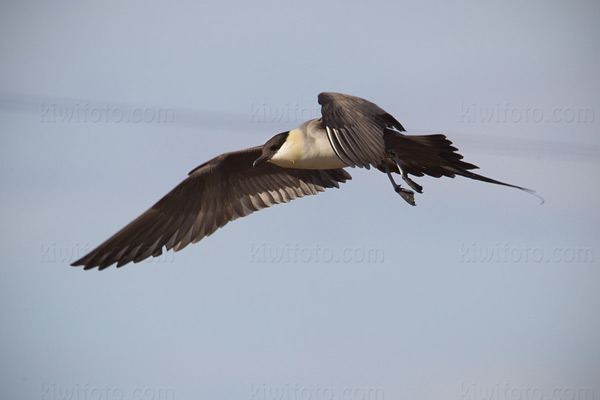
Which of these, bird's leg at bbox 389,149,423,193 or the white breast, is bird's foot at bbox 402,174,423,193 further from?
the white breast

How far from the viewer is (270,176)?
39.1ft

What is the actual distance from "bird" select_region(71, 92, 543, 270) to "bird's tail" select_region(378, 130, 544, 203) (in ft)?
0.04

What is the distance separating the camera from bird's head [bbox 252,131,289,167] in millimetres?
10617

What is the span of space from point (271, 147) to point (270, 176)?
47.6 inches

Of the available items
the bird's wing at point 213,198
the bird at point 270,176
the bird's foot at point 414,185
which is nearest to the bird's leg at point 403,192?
the bird at point 270,176

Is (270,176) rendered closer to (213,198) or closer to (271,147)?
(213,198)

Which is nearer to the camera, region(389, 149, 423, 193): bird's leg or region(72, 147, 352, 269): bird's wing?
region(389, 149, 423, 193): bird's leg

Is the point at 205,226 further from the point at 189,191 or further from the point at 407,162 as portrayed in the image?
the point at 407,162

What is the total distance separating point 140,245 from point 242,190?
153 cm

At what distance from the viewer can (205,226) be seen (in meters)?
11.7

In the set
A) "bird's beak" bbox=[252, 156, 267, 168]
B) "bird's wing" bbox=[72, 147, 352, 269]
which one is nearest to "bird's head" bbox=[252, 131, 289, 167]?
"bird's beak" bbox=[252, 156, 267, 168]

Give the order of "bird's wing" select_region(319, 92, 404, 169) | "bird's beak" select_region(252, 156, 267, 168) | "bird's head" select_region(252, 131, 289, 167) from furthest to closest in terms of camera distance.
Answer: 1. "bird's beak" select_region(252, 156, 267, 168)
2. "bird's head" select_region(252, 131, 289, 167)
3. "bird's wing" select_region(319, 92, 404, 169)

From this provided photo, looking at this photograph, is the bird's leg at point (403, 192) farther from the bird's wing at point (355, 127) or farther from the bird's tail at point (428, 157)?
the bird's wing at point (355, 127)

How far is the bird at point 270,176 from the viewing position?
9758 mm
